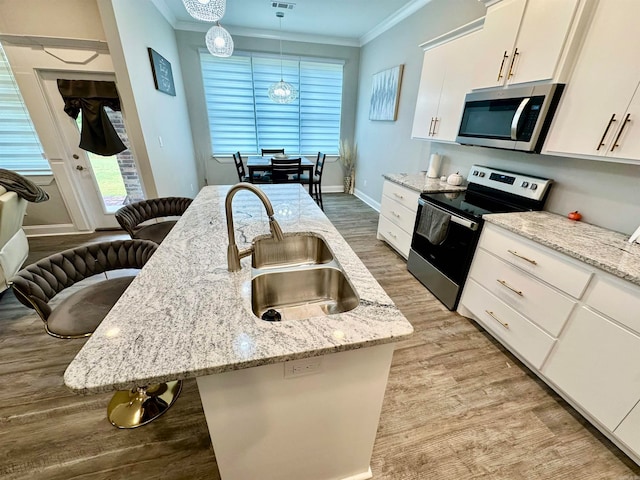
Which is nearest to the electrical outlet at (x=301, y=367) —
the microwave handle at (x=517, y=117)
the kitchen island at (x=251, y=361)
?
the kitchen island at (x=251, y=361)

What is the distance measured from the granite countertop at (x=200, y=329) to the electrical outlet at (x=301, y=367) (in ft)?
0.34

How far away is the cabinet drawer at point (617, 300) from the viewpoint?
1.16 m

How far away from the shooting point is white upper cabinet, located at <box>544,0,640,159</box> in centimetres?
133

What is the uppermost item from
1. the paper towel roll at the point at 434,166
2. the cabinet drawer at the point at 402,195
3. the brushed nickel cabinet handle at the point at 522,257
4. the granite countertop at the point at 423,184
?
the paper towel roll at the point at 434,166

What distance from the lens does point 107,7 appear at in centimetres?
229

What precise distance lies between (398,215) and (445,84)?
54.0 inches

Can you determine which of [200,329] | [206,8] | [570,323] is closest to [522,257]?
[570,323]

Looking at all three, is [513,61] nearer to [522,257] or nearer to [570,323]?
[522,257]

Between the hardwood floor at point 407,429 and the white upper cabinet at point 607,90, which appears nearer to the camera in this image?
the hardwood floor at point 407,429

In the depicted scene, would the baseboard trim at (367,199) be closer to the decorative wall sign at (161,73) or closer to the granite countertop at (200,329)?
the decorative wall sign at (161,73)

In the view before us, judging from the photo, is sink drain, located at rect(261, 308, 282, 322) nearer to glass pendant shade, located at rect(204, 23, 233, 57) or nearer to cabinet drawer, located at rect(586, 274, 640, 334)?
cabinet drawer, located at rect(586, 274, 640, 334)

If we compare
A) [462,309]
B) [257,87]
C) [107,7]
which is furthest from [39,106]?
[462,309]

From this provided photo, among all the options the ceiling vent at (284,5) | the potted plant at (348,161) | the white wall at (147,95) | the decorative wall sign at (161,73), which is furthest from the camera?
the potted plant at (348,161)

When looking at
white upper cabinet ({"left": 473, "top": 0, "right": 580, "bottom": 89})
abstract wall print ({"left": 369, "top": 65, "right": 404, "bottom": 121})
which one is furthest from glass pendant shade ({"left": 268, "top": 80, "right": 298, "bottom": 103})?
white upper cabinet ({"left": 473, "top": 0, "right": 580, "bottom": 89})
